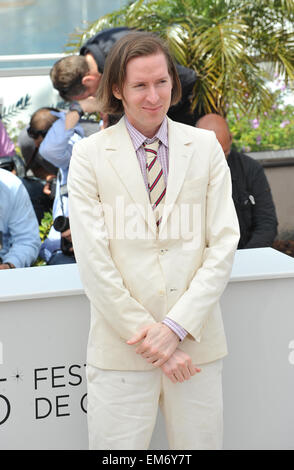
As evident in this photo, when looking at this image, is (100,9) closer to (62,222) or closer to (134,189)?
(62,222)

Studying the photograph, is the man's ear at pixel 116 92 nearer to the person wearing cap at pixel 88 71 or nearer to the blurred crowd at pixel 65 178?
the blurred crowd at pixel 65 178

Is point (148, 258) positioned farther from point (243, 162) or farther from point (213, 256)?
point (243, 162)

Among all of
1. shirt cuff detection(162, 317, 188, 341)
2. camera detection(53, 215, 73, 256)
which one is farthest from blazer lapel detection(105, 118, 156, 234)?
camera detection(53, 215, 73, 256)

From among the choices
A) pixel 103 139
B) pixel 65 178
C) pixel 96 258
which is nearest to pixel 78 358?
pixel 96 258

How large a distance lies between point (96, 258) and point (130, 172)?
285 millimetres

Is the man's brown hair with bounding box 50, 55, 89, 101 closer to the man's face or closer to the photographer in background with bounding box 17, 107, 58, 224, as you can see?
the photographer in background with bounding box 17, 107, 58, 224

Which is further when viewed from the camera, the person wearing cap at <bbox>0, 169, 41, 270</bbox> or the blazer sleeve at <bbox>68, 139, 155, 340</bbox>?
the person wearing cap at <bbox>0, 169, 41, 270</bbox>

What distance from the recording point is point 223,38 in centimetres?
553

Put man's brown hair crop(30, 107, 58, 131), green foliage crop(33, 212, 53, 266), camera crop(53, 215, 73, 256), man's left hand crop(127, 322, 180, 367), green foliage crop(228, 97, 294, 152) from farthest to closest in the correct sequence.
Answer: green foliage crop(228, 97, 294, 152) < man's brown hair crop(30, 107, 58, 131) < green foliage crop(33, 212, 53, 266) < camera crop(53, 215, 73, 256) < man's left hand crop(127, 322, 180, 367)

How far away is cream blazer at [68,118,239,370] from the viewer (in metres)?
1.98

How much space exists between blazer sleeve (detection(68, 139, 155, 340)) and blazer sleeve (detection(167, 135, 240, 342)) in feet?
0.40

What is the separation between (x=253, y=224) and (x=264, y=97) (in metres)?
2.65

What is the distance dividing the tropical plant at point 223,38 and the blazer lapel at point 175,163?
3517mm

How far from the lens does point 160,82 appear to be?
78.6 inches
